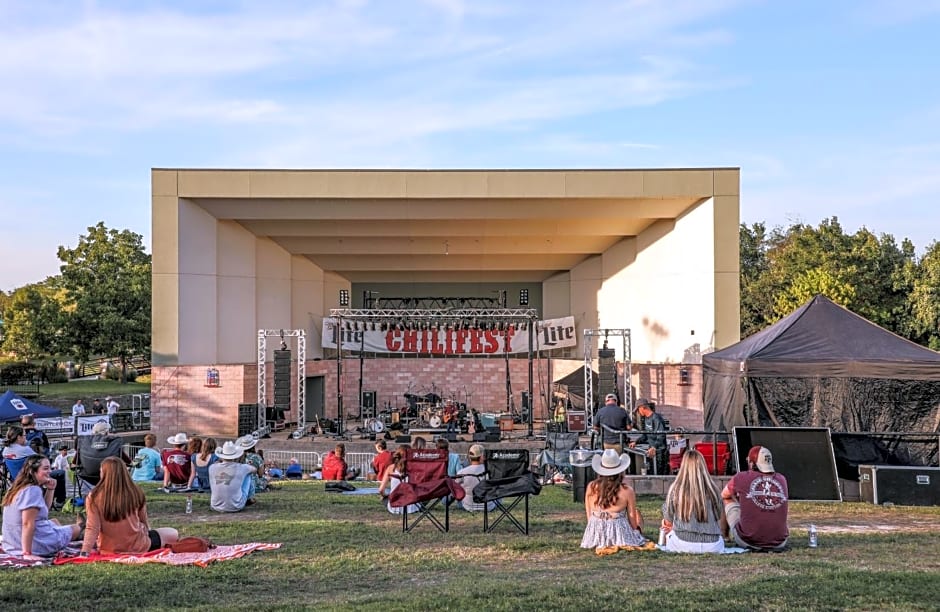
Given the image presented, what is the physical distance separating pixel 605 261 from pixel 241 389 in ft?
37.1

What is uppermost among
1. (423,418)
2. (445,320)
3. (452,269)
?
(452,269)

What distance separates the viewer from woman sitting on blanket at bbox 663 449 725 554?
5.91 meters

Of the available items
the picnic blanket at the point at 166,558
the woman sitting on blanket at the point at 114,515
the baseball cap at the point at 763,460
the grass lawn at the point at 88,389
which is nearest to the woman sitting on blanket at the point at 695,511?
the baseball cap at the point at 763,460

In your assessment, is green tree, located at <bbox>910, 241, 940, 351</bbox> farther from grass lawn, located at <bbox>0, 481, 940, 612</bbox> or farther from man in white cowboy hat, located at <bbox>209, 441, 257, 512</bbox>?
man in white cowboy hat, located at <bbox>209, 441, 257, 512</bbox>

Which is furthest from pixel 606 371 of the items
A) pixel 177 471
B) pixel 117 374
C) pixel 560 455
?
pixel 117 374

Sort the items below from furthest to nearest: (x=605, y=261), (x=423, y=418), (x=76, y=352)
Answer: (x=76, y=352) → (x=605, y=261) → (x=423, y=418)

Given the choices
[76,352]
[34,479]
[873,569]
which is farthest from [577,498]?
[76,352]

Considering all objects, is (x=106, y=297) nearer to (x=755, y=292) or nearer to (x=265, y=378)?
(x=265, y=378)

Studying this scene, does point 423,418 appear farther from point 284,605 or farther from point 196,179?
point 284,605

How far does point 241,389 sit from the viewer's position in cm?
2148

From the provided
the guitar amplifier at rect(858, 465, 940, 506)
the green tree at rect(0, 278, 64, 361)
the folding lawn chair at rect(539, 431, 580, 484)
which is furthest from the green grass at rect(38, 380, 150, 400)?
the guitar amplifier at rect(858, 465, 940, 506)

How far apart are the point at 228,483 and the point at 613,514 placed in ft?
13.0

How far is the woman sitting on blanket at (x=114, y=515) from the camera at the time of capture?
575cm

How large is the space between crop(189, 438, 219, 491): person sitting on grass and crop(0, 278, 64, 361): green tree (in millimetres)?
27119
